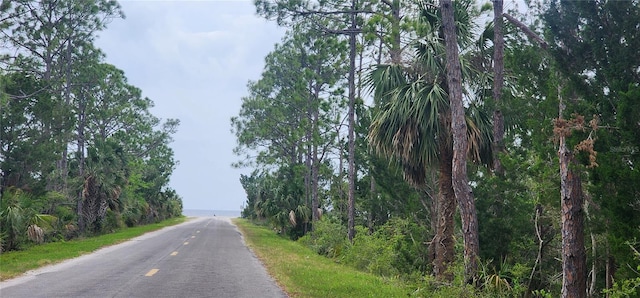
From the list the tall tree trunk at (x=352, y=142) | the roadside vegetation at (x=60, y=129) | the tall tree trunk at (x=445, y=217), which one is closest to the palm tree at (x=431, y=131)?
the tall tree trunk at (x=445, y=217)

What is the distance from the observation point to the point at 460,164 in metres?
10.9

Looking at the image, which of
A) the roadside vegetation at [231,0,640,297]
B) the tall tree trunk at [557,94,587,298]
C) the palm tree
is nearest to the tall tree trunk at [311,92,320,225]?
the roadside vegetation at [231,0,640,297]

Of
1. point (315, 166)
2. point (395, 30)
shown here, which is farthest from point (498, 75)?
point (315, 166)

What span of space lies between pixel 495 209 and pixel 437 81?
368 centimetres

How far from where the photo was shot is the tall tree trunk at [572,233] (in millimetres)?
8305

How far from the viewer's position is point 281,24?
68.3ft

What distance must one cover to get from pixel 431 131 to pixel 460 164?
1.79 m

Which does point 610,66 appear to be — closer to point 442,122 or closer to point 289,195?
point 442,122

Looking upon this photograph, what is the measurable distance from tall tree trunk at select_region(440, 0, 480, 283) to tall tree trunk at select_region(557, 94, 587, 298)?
2137 millimetres

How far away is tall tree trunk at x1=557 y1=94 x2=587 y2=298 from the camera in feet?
27.2

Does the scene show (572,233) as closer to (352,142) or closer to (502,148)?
(502,148)

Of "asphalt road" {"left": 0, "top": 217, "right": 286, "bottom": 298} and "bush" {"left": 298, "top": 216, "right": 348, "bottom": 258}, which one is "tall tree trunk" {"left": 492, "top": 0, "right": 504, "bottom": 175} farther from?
"bush" {"left": 298, "top": 216, "right": 348, "bottom": 258}

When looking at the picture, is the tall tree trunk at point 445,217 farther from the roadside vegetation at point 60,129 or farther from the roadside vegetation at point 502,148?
the roadside vegetation at point 60,129

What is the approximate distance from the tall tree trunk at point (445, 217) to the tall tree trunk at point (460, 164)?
1899 mm
